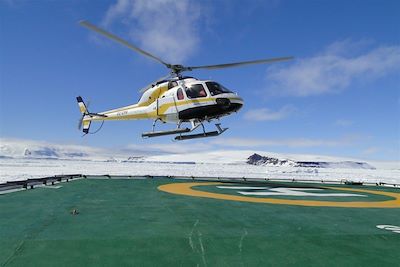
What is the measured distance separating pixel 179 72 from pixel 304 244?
20.6 m

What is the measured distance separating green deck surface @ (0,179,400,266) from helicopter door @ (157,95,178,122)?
49.2 ft

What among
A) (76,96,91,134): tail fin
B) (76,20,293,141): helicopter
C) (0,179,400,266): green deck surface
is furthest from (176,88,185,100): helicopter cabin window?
(0,179,400,266): green deck surface

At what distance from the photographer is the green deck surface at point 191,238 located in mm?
5480

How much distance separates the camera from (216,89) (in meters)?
23.7

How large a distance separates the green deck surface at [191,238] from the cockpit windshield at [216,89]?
551 inches

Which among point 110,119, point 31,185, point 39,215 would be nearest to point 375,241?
point 39,215

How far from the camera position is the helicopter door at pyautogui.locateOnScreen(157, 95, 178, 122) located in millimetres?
25031

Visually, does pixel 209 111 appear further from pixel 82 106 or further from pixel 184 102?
pixel 82 106

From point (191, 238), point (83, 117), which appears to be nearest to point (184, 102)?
point (83, 117)

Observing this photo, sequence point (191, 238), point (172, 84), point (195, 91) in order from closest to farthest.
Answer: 1. point (191, 238)
2. point (195, 91)
3. point (172, 84)

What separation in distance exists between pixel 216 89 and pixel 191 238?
1777cm

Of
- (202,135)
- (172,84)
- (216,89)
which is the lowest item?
(202,135)

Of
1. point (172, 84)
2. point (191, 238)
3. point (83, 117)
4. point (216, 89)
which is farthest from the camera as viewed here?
point (83, 117)

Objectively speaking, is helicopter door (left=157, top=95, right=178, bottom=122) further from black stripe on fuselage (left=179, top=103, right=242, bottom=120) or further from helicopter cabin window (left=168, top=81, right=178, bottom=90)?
helicopter cabin window (left=168, top=81, right=178, bottom=90)
